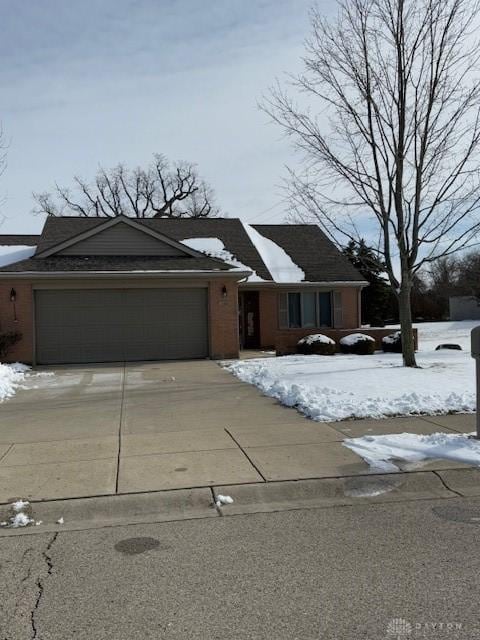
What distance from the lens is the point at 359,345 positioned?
20219mm

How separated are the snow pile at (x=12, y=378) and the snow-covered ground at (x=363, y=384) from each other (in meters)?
5.06

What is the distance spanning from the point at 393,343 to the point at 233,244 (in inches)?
304

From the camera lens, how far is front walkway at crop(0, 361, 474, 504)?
239 inches

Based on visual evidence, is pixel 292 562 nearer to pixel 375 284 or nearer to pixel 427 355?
pixel 427 355

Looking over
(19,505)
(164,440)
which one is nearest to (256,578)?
(19,505)

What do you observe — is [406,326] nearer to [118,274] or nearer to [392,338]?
[392,338]

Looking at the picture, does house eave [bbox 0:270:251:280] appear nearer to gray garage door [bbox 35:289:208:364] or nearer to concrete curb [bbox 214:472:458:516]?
gray garage door [bbox 35:289:208:364]

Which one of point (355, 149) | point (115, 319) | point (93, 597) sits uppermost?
point (355, 149)

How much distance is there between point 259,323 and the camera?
77.1ft

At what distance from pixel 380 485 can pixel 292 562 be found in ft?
6.49

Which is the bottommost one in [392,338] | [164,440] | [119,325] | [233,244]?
[164,440]

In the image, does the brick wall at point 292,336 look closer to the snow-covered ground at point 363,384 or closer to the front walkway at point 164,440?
the snow-covered ground at point 363,384

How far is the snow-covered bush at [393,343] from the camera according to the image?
2066cm

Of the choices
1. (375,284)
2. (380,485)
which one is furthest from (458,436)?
(375,284)
